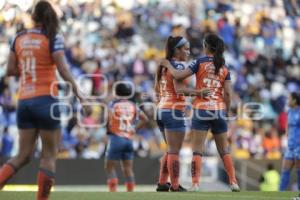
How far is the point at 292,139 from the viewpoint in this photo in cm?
1538

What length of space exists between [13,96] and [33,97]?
565 inches

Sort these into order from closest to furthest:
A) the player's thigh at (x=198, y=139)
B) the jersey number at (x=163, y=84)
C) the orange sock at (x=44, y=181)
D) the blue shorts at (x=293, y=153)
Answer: the orange sock at (x=44, y=181) → the player's thigh at (x=198, y=139) → the jersey number at (x=163, y=84) → the blue shorts at (x=293, y=153)

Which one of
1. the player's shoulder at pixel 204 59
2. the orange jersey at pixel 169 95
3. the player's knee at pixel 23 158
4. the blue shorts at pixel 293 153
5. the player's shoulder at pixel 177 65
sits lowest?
the blue shorts at pixel 293 153

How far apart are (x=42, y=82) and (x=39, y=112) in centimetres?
30

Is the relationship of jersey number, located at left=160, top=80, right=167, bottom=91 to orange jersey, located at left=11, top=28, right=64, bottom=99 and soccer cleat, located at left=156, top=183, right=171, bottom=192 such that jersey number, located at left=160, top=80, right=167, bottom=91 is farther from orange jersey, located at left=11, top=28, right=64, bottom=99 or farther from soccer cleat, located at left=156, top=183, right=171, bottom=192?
orange jersey, located at left=11, top=28, right=64, bottom=99

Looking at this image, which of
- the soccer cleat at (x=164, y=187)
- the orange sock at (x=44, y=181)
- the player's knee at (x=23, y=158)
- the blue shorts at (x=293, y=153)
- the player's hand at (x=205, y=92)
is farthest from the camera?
the blue shorts at (x=293, y=153)

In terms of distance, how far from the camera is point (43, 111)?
8.12 meters

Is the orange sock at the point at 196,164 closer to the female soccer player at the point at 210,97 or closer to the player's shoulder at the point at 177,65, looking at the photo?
the female soccer player at the point at 210,97

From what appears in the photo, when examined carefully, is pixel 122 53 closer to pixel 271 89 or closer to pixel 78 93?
pixel 271 89

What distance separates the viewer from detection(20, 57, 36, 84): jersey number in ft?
26.9

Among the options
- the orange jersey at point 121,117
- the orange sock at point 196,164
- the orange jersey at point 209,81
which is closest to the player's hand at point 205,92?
the orange jersey at point 209,81

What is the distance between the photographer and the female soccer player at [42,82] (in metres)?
8.14

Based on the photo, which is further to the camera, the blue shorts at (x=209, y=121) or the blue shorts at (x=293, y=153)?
the blue shorts at (x=293, y=153)

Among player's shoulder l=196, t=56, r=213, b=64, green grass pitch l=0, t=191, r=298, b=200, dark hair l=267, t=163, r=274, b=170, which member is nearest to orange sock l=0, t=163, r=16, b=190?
green grass pitch l=0, t=191, r=298, b=200
